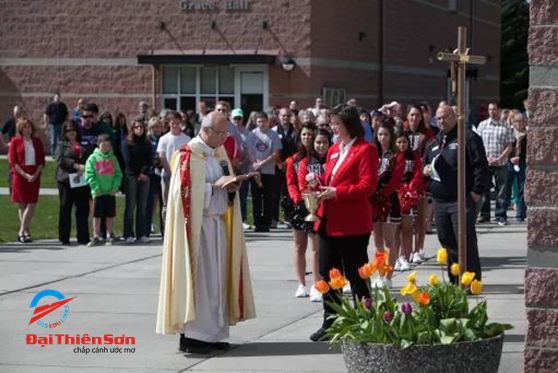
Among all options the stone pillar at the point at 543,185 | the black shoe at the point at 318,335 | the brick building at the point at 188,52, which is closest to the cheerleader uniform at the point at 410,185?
the black shoe at the point at 318,335

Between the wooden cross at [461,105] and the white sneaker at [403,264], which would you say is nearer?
the wooden cross at [461,105]

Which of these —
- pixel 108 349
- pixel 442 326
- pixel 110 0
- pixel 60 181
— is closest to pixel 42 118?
pixel 110 0

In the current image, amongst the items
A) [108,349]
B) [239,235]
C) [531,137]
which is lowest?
[108,349]

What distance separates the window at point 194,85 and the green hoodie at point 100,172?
18641 millimetres

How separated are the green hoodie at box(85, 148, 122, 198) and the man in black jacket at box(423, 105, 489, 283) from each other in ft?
20.7

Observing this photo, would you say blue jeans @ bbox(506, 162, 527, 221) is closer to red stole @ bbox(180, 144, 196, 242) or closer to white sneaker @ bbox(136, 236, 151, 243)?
white sneaker @ bbox(136, 236, 151, 243)

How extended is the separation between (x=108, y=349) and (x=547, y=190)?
442cm

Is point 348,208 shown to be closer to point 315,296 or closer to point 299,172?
point 299,172

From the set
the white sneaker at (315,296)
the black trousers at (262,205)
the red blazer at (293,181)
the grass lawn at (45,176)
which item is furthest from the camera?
the grass lawn at (45,176)

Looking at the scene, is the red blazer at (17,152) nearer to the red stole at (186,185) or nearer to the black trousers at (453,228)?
the black trousers at (453,228)

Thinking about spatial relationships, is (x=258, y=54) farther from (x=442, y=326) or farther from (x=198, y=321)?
(x=442, y=326)

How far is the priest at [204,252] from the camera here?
10156 millimetres

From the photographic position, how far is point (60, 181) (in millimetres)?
18484

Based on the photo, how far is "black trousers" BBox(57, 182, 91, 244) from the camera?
18391 millimetres
